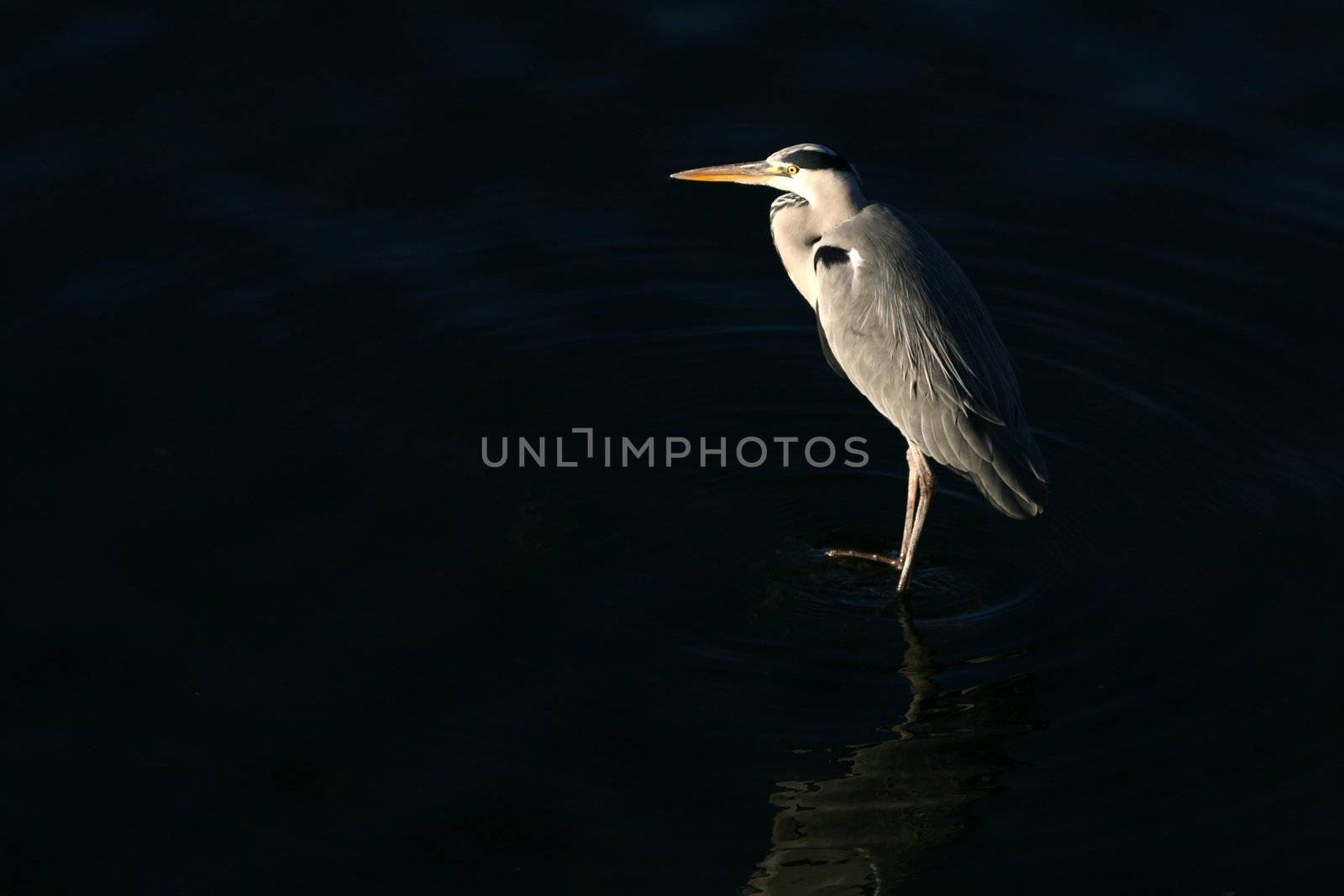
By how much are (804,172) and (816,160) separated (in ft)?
0.40

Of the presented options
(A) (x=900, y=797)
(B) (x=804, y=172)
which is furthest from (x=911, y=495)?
(A) (x=900, y=797)

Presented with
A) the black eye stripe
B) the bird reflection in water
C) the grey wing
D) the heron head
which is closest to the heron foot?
the grey wing

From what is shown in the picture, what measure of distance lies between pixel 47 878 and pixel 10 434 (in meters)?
2.87

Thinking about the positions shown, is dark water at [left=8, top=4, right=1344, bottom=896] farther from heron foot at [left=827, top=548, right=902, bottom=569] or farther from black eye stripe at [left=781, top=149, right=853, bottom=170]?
black eye stripe at [left=781, top=149, right=853, bottom=170]

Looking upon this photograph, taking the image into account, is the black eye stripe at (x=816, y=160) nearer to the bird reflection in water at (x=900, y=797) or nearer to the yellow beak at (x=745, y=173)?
the yellow beak at (x=745, y=173)

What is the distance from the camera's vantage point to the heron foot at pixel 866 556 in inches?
322

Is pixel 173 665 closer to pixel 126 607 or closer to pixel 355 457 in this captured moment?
pixel 126 607

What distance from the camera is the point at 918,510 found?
8.09m

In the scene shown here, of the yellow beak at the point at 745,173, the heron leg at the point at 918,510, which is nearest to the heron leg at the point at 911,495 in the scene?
the heron leg at the point at 918,510

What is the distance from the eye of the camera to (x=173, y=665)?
24.0 ft

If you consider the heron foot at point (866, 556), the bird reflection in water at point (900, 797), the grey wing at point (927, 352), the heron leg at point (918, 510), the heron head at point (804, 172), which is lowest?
the bird reflection in water at point (900, 797)

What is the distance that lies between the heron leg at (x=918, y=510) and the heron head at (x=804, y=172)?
130 centimetres

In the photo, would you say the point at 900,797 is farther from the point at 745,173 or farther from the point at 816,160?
the point at 745,173

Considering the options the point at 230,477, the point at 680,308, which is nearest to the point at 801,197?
the point at 680,308
